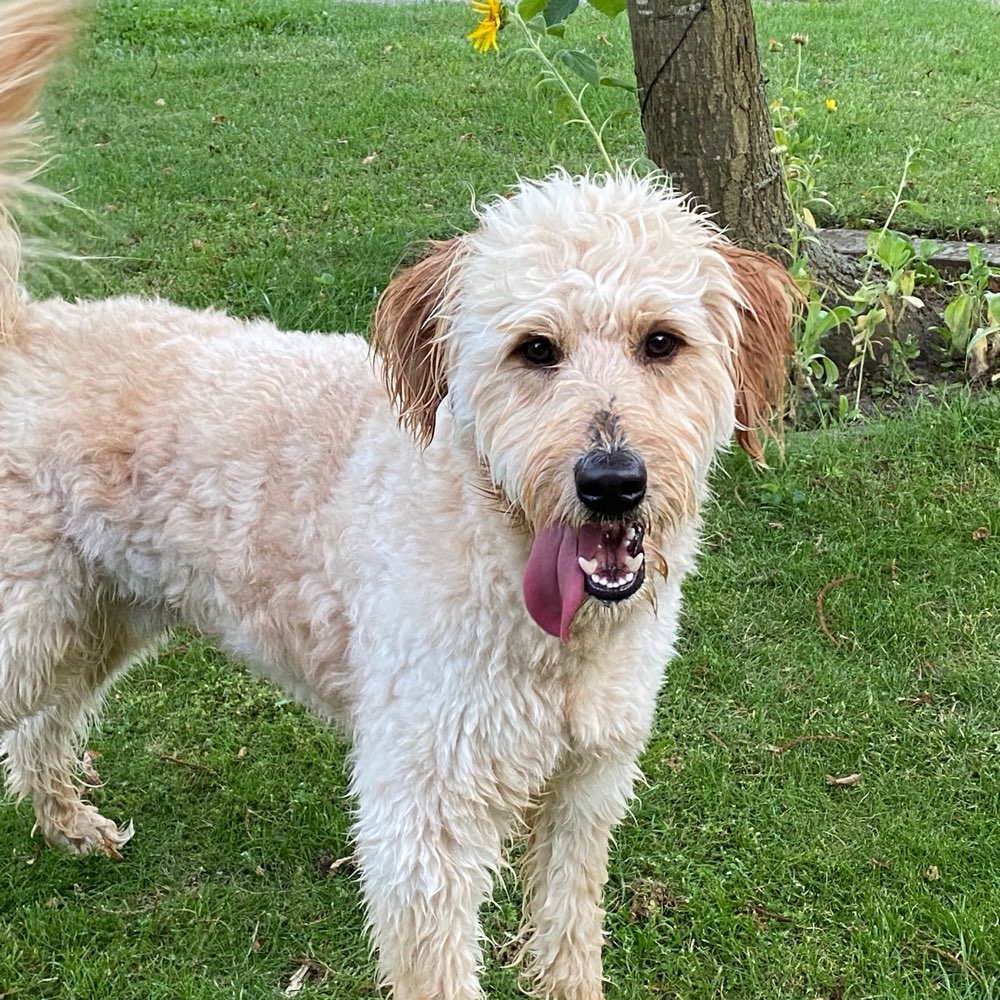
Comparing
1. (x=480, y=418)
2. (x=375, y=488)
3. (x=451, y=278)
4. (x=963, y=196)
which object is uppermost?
(x=451, y=278)

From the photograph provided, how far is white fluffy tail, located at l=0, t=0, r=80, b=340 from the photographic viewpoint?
2.76 metres

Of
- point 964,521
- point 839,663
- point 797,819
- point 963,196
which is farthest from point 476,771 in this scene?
point 963,196

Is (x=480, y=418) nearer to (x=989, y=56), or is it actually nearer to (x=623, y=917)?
(x=623, y=917)

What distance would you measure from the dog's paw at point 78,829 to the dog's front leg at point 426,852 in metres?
1.32

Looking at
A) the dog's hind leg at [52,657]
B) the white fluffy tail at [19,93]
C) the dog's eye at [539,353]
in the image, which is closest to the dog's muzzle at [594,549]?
the dog's eye at [539,353]

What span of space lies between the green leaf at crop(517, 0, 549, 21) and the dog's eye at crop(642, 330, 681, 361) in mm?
2844

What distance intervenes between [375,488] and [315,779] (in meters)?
1.55

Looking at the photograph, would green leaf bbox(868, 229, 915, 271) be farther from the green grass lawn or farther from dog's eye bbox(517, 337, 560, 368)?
dog's eye bbox(517, 337, 560, 368)

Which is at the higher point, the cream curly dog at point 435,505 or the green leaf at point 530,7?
the green leaf at point 530,7

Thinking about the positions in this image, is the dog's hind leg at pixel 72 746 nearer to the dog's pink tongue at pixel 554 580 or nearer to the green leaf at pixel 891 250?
the dog's pink tongue at pixel 554 580

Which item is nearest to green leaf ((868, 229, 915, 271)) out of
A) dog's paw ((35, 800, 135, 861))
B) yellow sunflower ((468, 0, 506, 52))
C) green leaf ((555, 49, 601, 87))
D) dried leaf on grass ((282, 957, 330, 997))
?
green leaf ((555, 49, 601, 87))

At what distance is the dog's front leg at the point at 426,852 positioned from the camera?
8.25 feet

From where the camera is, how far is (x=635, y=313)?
7.27 ft

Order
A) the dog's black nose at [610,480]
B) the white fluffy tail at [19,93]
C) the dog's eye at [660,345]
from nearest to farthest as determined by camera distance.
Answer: the dog's black nose at [610,480], the dog's eye at [660,345], the white fluffy tail at [19,93]
